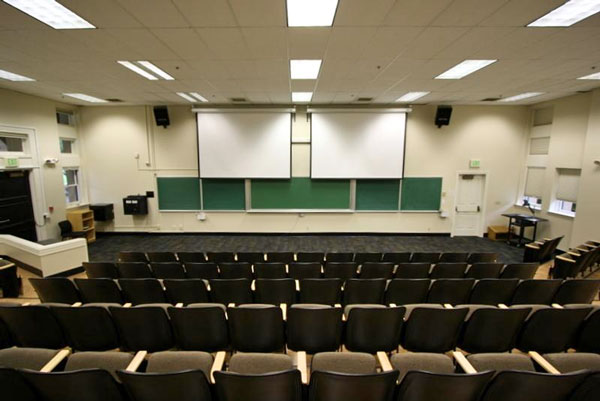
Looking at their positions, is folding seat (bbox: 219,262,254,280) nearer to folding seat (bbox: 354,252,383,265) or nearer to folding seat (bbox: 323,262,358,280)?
folding seat (bbox: 323,262,358,280)

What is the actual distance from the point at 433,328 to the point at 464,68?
195 inches

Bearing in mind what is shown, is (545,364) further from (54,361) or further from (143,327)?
(54,361)

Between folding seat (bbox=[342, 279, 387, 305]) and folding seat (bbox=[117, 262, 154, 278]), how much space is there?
9.80 ft

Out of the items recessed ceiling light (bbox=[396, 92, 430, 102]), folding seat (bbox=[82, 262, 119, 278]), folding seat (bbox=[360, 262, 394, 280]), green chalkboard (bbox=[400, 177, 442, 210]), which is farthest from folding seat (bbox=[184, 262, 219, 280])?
green chalkboard (bbox=[400, 177, 442, 210])

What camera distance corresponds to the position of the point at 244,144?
8219 mm

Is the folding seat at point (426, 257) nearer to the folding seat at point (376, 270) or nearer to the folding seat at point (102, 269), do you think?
the folding seat at point (376, 270)

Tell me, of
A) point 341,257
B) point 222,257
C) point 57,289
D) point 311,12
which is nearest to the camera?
point 311,12

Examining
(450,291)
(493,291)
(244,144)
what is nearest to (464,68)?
(493,291)

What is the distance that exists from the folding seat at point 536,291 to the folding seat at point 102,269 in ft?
18.2

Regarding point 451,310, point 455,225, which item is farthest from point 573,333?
point 455,225

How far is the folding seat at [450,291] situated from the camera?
3.21 meters

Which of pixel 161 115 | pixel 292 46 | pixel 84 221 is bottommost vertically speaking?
pixel 84 221

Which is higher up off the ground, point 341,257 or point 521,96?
point 521,96

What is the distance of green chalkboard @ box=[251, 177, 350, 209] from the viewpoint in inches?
336
